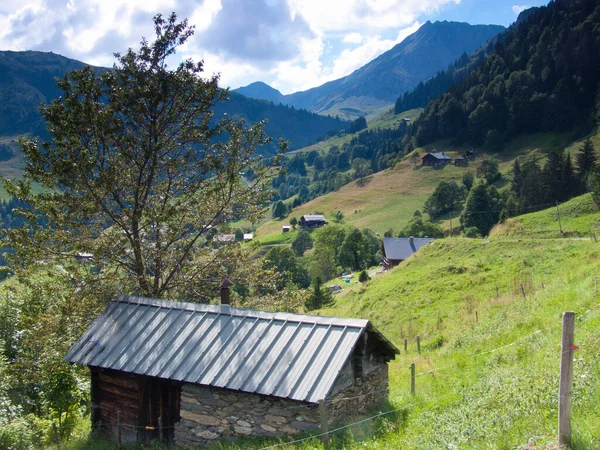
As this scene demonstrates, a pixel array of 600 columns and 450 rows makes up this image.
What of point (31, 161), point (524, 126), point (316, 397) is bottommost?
point (316, 397)

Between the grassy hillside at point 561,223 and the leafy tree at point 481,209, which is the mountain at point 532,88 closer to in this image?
the leafy tree at point 481,209

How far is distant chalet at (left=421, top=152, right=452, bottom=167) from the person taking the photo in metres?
139

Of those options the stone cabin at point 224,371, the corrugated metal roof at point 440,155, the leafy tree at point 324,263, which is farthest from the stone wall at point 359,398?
the corrugated metal roof at point 440,155

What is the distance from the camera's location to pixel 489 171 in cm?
11325

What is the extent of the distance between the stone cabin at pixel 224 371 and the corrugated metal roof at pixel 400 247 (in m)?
59.0

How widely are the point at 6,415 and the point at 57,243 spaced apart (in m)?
6.37

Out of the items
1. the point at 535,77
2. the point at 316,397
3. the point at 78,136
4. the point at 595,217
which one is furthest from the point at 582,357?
the point at 535,77

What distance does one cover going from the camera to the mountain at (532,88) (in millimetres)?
131750

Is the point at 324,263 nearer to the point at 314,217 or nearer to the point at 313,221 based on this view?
the point at 313,221

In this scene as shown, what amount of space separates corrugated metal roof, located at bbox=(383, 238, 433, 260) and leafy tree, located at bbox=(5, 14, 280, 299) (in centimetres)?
5289

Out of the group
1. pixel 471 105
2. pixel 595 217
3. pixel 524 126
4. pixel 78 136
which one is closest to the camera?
pixel 78 136

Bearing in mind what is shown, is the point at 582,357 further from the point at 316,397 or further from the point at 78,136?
the point at 78,136

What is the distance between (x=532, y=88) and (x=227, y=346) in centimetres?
15471

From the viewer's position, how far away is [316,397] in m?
10.1
